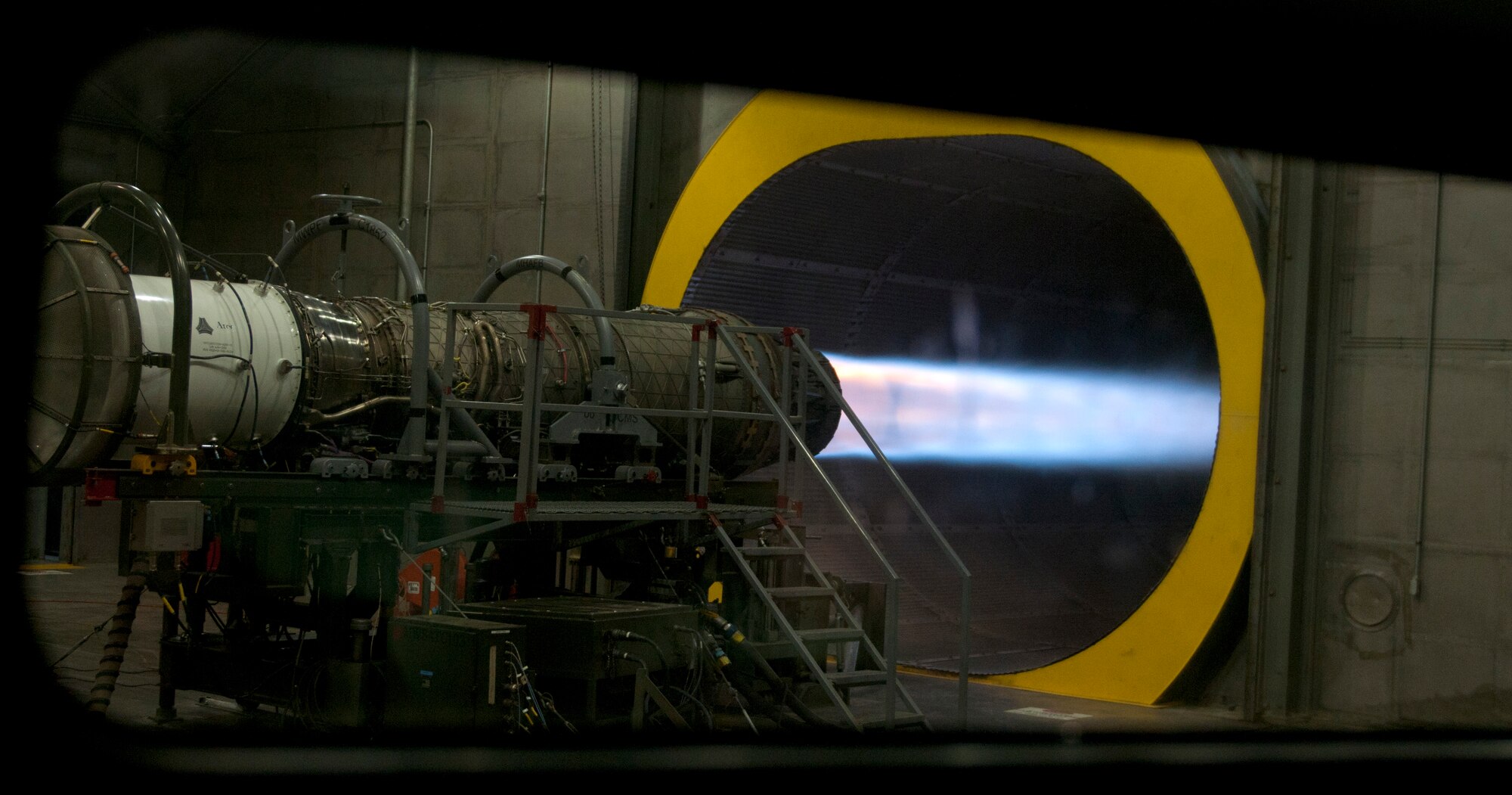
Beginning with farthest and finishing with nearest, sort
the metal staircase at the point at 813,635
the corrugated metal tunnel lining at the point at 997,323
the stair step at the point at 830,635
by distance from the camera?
the corrugated metal tunnel lining at the point at 997,323 → the stair step at the point at 830,635 → the metal staircase at the point at 813,635

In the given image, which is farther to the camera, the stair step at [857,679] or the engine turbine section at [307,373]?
the stair step at [857,679]

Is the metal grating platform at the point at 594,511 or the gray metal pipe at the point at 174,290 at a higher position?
the gray metal pipe at the point at 174,290

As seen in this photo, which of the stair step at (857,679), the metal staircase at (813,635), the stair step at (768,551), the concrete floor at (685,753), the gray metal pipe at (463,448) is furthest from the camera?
the stair step at (768,551)

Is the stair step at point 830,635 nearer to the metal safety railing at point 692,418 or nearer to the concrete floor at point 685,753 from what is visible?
the metal safety railing at point 692,418

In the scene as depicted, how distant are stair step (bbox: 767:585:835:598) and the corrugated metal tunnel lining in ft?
7.34

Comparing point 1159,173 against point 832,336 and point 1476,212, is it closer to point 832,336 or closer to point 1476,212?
point 1476,212

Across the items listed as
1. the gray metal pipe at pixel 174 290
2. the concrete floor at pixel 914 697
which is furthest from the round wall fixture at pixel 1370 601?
the gray metal pipe at pixel 174 290

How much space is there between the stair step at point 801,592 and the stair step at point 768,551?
197 millimetres

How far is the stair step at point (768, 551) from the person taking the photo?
776cm

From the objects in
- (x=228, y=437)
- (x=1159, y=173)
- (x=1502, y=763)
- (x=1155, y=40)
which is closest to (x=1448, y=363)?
(x=1159, y=173)

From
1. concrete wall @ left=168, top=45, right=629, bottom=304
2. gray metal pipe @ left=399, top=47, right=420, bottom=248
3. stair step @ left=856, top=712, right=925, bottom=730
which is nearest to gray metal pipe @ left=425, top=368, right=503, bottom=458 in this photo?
stair step @ left=856, top=712, right=925, bottom=730

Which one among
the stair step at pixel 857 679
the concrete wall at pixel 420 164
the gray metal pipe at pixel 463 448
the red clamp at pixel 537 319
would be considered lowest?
the stair step at pixel 857 679

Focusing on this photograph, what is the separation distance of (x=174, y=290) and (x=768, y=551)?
3390 mm

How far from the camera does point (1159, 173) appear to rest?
333 inches
